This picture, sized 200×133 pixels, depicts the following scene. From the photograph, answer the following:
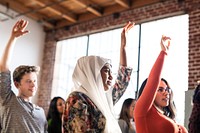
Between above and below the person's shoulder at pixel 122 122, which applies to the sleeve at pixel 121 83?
above

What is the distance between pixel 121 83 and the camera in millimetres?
2232

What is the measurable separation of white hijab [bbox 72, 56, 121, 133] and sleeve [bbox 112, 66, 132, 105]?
0.73 feet

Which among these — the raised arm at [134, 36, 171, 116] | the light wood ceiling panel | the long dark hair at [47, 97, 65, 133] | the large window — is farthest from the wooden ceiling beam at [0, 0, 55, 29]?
the raised arm at [134, 36, 171, 116]

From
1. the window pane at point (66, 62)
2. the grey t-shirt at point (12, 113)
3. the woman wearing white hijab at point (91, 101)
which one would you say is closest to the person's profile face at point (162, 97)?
the woman wearing white hijab at point (91, 101)

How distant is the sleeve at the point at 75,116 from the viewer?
66.9 inches

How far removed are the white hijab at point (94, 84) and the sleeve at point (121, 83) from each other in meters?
0.22

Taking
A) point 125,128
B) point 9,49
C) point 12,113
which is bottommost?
point 125,128

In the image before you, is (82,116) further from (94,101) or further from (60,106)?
(60,106)

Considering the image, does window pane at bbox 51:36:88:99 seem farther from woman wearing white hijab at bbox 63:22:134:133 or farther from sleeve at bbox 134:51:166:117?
sleeve at bbox 134:51:166:117

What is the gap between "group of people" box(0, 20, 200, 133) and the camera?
68.2 inches

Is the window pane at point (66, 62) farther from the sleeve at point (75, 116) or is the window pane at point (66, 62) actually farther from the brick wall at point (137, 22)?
the sleeve at point (75, 116)

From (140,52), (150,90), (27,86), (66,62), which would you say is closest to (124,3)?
(140,52)

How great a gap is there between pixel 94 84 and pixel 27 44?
16.1ft

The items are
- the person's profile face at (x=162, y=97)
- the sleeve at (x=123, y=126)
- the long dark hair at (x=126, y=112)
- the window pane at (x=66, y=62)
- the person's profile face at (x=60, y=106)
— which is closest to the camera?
the person's profile face at (x=162, y=97)
